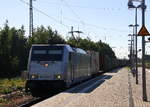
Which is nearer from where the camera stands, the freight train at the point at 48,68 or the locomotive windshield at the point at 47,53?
the freight train at the point at 48,68

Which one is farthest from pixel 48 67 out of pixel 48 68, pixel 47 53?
pixel 47 53

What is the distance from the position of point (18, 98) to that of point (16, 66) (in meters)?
23.6

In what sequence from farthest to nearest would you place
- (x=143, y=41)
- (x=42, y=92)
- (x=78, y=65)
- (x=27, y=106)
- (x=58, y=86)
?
(x=78, y=65) → (x=42, y=92) → (x=58, y=86) → (x=143, y=41) → (x=27, y=106)

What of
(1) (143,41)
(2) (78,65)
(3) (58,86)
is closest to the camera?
(1) (143,41)

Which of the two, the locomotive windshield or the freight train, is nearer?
the freight train

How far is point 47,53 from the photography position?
2308 cm

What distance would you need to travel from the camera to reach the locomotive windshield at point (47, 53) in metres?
22.9

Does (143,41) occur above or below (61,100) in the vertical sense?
above

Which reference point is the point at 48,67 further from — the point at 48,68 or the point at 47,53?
the point at 47,53

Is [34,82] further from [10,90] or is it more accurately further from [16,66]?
[16,66]

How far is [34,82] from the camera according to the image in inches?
867

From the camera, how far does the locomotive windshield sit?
2288cm

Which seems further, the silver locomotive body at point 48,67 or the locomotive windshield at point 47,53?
the locomotive windshield at point 47,53

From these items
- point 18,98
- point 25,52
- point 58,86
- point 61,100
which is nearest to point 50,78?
point 58,86
